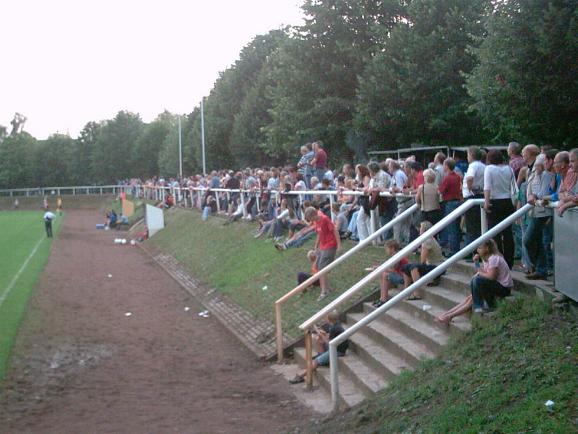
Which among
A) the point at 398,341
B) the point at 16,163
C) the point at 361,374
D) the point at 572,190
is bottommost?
the point at 361,374

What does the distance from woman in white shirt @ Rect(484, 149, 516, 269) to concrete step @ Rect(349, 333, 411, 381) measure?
2.05 meters

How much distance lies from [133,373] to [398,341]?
197 inches

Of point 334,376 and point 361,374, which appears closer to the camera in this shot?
point 334,376

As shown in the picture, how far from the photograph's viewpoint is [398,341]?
10.6 meters

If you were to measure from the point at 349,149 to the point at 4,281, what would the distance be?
14770mm

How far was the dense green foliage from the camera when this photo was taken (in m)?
17.5

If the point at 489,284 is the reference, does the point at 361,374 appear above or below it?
below

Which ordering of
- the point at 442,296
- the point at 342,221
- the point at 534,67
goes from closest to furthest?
the point at 442,296, the point at 534,67, the point at 342,221

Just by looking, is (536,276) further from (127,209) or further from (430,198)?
(127,209)

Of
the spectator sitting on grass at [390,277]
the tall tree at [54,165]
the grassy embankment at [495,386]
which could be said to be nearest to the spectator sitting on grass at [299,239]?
the spectator sitting on grass at [390,277]

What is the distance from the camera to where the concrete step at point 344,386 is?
999cm

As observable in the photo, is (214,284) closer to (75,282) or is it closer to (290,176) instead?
(290,176)

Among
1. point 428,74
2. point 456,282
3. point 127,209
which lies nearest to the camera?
point 456,282

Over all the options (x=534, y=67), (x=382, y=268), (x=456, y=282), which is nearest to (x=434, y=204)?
(x=456, y=282)
